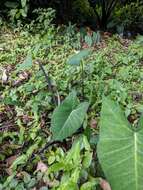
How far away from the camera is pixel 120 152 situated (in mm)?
1966

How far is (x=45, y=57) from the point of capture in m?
3.98

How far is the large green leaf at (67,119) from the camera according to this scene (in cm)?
242

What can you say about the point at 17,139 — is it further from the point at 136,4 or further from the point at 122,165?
the point at 136,4

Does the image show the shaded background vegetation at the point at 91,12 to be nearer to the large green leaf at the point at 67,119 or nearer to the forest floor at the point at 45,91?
the forest floor at the point at 45,91

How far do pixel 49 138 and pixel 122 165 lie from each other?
891mm

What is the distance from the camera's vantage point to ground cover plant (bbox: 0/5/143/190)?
2025 mm

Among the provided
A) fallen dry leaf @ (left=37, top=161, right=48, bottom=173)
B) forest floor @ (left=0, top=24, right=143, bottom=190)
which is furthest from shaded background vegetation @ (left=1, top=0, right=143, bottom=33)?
fallen dry leaf @ (left=37, top=161, right=48, bottom=173)

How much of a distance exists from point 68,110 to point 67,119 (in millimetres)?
95

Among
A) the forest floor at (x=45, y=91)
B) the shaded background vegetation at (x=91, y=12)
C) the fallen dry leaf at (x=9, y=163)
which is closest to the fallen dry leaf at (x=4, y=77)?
the forest floor at (x=45, y=91)

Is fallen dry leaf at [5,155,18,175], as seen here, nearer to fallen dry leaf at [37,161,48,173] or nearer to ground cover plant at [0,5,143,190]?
ground cover plant at [0,5,143,190]

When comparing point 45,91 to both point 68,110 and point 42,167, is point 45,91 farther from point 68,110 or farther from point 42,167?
point 42,167

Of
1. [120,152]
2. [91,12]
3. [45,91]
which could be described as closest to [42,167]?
[120,152]

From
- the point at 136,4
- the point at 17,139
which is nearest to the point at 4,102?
the point at 17,139

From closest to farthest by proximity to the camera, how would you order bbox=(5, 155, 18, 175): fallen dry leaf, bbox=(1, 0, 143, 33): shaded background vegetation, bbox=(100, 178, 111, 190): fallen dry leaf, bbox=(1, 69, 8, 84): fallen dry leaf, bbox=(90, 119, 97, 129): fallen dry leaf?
1. bbox=(100, 178, 111, 190): fallen dry leaf
2. bbox=(5, 155, 18, 175): fallen dry leaf
3. bbox=(90, 119, 97, 129): fallen dry leaf
4. bbox=(1, 69, 8, 84): fallen dry leaf
5. bbox=(1, 0, 143, 33): shaded background vegetation
